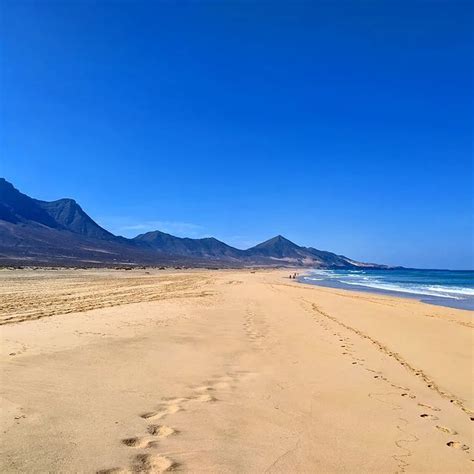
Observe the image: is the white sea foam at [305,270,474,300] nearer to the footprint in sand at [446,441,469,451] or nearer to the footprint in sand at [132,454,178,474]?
the footprint in sand at [446,441,469,451]

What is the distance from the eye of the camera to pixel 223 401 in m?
5.22

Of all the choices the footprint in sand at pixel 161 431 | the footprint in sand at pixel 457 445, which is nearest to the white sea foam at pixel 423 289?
the footprint in sand at pixel 457 445

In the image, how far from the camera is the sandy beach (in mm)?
3643

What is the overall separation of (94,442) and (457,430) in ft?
13.6

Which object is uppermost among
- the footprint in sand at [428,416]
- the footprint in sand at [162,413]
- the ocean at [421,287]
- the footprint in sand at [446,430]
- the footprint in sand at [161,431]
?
the ocean at [421,287]

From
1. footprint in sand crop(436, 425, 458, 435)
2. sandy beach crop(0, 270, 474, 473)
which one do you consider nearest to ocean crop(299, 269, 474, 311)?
sandy beach crop(0, 270, 474, 473)

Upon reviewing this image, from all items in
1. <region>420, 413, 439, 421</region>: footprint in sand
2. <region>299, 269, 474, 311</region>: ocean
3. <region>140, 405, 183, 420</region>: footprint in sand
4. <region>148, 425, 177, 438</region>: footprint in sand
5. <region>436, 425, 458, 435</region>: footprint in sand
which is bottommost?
<region>420, 413, 439, 421</region>: footprint in sand

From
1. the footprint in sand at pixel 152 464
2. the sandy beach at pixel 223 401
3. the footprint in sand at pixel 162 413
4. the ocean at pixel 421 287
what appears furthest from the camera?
the ocean at pixel 421 287

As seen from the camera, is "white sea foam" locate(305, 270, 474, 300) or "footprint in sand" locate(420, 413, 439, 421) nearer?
"footprint in sand" locate(420, 413, 439, 421)

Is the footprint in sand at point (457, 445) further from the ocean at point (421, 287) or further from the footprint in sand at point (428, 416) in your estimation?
the ocean at point (421, 287)

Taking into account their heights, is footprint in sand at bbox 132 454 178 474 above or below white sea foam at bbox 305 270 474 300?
below

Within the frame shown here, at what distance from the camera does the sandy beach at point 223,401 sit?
3643mm

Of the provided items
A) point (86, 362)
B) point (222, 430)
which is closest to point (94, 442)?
point (222, 430)

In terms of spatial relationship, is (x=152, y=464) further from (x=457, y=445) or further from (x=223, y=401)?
(x=457, y=445)
